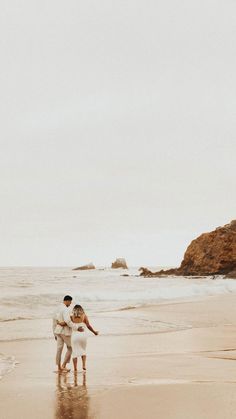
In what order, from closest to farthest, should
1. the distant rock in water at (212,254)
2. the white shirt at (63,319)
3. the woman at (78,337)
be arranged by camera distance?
1. the woman at (78,337)
2. the white shirt at (63,319)
3. the distant rock in water at (212,254)

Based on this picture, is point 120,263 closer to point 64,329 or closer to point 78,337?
point 64,329

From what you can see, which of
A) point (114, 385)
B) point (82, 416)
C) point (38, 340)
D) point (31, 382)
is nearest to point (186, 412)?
point (82, 416)

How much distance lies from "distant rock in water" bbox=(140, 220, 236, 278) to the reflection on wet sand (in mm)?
65820

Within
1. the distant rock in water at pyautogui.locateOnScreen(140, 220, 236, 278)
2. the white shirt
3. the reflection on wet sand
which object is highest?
the distant rock in water at pyautogui.locateOnScreen(140, 220, 236, 278)

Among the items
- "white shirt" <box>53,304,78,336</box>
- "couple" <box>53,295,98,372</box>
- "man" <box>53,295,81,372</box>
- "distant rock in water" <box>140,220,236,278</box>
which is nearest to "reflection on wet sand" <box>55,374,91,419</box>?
"couple" <box>53,295,98,372</box>

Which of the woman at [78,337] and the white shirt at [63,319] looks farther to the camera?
the white shirt at [63,319]

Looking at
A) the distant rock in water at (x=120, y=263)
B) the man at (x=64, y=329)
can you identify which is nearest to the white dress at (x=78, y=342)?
the man at (x=64, y=329)

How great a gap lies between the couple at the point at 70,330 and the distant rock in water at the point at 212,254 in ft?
212

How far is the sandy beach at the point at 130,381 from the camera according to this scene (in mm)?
6422

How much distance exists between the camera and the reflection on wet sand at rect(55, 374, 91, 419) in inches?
250

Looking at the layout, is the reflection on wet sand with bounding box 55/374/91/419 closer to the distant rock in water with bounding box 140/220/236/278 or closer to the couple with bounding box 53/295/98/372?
the couple with bounding box 53/295/98/372

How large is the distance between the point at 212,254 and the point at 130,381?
70874 mm

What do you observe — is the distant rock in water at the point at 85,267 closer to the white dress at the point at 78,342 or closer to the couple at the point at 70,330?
the couple at the point at 70,330

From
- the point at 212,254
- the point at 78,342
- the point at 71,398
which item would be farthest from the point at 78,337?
the point at 212,254
